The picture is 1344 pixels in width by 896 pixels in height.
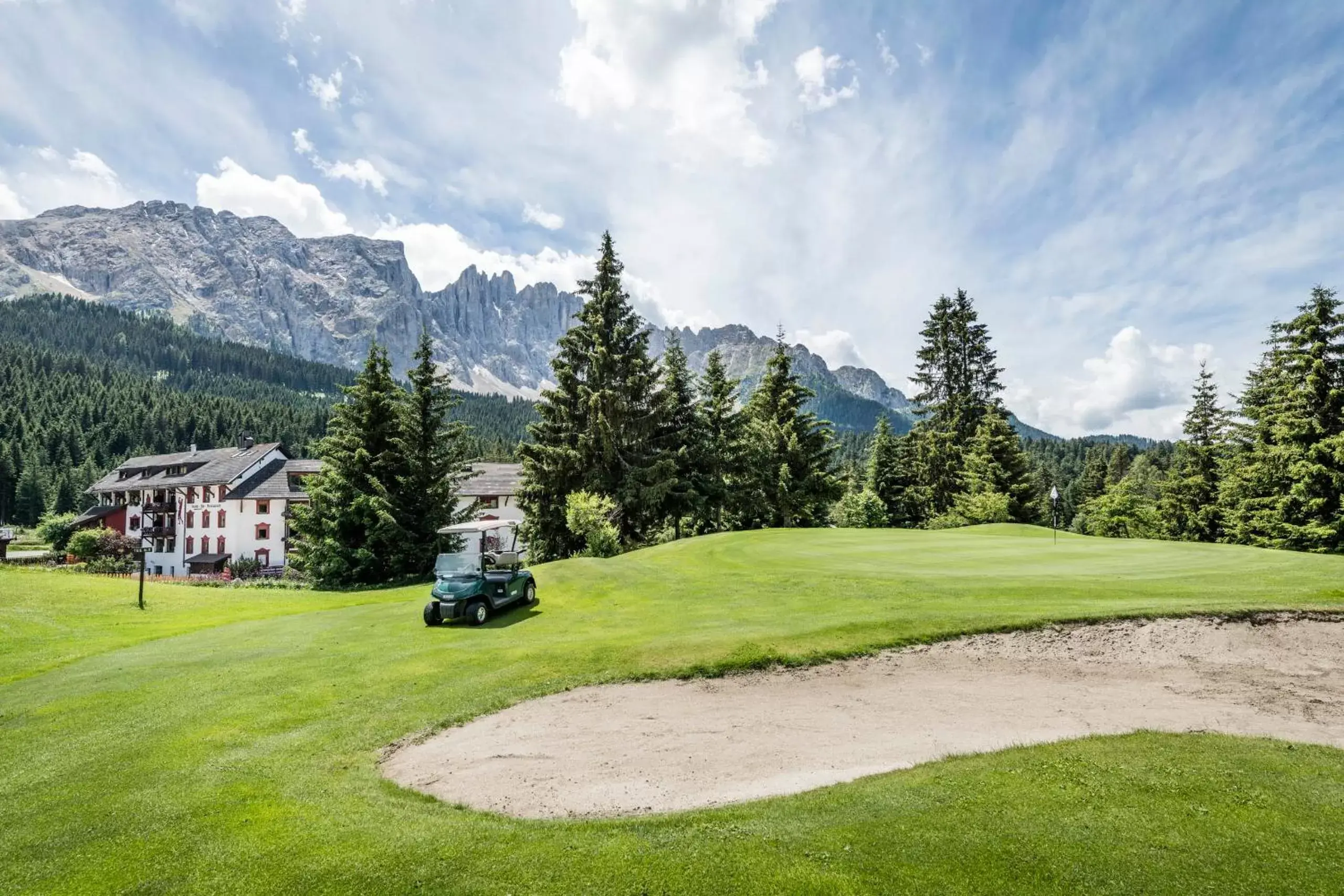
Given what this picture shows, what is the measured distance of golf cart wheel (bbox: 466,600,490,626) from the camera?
16.1 metres

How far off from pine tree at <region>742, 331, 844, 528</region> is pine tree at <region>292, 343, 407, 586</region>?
74.0 feet

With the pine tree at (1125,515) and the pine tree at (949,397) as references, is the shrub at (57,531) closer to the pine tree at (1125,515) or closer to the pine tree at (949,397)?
the pine tree at (949,397)

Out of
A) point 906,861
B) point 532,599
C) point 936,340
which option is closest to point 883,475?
point 936,340

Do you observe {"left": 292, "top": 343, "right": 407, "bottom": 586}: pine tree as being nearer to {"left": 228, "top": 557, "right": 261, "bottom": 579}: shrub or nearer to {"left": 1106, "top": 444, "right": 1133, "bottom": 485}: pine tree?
{"left": 228, "top": 557, "right": 261, "bottom": 579}: shrub

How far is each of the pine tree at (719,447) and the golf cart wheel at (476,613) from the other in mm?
23487

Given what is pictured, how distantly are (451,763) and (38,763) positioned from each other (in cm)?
490

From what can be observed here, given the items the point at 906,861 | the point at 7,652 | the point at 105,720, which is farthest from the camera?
the point at 7,652

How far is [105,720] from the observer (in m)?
9.06

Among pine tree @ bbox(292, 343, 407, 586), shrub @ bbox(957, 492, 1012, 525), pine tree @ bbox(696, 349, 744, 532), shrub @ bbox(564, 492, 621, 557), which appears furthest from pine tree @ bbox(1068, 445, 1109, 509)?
pine tree @ bbox(292, 343, 407, 586)

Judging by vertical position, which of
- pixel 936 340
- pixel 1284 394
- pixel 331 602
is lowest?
pixel 331 602

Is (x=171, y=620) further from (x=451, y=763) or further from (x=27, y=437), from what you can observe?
(x=27, y=437)

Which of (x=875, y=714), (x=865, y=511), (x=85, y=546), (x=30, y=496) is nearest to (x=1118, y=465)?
(x=865, y=511)

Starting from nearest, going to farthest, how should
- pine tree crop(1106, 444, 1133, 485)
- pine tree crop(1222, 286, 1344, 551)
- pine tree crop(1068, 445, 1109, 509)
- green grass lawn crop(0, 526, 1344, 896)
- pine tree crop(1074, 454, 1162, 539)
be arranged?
green grass lawn crop(0, 526, 1344, 896) < pine tree crop(1222, 286, 1344, 551) < pine tree crop(1074, 454, 1162, 539) < pine tree crop(1068, 445, 1109, 509) < pine tree crop(1106, 444, 1133, 485)

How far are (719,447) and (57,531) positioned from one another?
7925 cm
